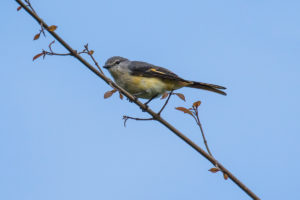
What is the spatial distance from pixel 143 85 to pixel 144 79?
136mm

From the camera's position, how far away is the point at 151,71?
685 centimetres

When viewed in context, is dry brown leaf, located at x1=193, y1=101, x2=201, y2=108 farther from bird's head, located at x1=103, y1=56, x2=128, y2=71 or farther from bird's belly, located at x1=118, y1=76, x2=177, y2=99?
bird's head, located at x1=103, y1=56, x2=128, y2=71

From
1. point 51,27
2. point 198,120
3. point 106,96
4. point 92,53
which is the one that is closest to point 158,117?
point 198,120

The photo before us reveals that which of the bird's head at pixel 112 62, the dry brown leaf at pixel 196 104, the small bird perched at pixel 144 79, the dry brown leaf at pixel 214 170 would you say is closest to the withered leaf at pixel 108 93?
the dry brown leaf at pixel 196 104

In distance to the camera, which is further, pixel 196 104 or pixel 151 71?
pixel 151 71

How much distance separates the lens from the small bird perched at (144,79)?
22.0 feet

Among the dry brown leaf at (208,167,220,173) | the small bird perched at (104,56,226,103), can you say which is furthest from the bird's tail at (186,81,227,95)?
the dry brown leaf at (208,167,220,173)

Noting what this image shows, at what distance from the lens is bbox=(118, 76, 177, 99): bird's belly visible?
6.69 m

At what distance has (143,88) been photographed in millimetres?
6672

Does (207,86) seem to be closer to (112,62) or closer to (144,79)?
(144,79)

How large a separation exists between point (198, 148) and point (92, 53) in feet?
5.95


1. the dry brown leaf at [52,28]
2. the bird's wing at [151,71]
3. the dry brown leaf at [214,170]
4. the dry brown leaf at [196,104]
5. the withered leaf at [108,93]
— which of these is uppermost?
the bird's wing at [151,71]

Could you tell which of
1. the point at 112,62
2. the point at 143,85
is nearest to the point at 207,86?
the point at 143,85

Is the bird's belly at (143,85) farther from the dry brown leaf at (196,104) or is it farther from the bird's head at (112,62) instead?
the dry brown leaf at (196,104)
